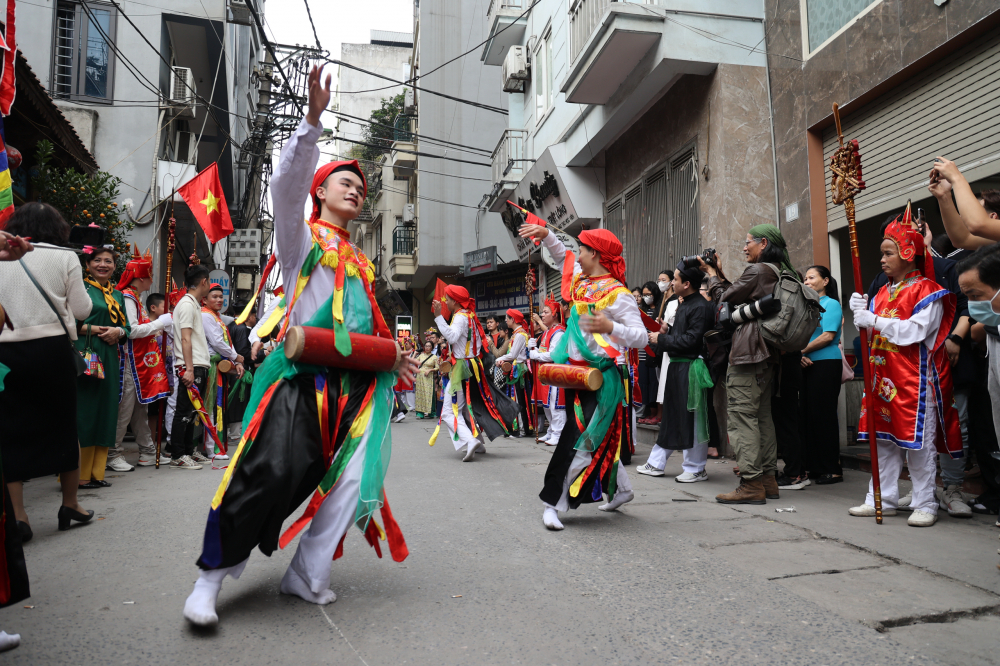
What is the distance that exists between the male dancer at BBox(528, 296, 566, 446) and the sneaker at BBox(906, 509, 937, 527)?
3.76 metres

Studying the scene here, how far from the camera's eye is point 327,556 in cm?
280

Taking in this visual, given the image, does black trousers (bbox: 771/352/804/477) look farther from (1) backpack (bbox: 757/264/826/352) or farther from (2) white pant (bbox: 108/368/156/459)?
(2) white pant (bbox: 108/368/156/459)

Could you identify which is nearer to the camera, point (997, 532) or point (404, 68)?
point (997, 532)

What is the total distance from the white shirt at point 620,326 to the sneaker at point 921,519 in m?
1.98

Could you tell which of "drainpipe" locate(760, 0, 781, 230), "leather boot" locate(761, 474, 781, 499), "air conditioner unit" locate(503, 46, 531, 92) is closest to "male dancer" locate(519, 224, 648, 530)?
"leather boot" locate(761, 474, 781, 499)

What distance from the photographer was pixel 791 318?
5020 millimetres

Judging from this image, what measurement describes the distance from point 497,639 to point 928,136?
255 inches

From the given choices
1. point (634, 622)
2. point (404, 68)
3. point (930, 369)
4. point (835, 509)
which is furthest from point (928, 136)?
point (404, 68)

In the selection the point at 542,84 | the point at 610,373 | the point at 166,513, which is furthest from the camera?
the point at 542,84

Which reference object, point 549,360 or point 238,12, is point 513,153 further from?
point 549,360

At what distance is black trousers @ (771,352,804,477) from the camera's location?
5.77 meters

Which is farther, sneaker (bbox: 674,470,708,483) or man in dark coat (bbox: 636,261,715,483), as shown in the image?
sneaker (bbox: 674,470,708,483)

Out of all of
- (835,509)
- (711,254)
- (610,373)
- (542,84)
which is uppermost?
(542,84)

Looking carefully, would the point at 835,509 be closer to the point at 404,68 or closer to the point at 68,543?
the point at 68,543
